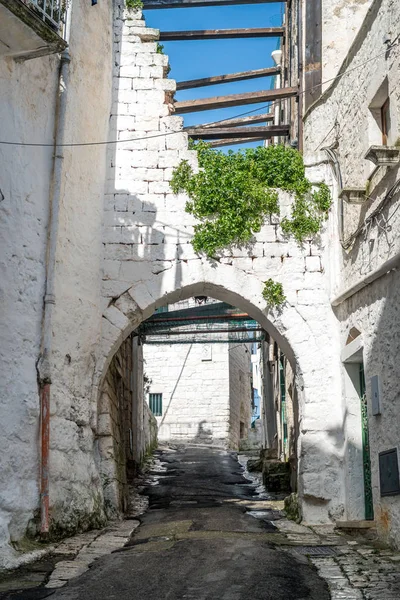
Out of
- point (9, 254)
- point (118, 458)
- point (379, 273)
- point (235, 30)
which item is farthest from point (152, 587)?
point (235, 30)

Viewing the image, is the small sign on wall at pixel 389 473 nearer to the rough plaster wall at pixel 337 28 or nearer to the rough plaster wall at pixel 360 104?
the rough plaster wall at pixel 360 104

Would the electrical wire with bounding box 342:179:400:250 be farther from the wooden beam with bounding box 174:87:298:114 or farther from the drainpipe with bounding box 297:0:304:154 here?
the wooden beam with bounding box 174:87:298:114

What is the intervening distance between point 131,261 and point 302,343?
2.21 m

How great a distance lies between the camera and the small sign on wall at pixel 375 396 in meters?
6.59

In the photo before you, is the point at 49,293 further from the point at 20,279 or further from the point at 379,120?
the point at 379,120

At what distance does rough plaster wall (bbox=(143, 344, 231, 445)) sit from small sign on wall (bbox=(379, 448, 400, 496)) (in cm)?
1648

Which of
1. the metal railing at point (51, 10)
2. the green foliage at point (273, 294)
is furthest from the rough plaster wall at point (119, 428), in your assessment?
the metal railing at point (51, 10)

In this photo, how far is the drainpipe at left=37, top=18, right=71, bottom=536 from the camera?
6.37 meters

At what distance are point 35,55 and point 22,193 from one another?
4.00 ft

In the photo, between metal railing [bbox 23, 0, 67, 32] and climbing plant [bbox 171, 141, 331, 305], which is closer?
metal railing [bbox 23, 0, 67, 32]

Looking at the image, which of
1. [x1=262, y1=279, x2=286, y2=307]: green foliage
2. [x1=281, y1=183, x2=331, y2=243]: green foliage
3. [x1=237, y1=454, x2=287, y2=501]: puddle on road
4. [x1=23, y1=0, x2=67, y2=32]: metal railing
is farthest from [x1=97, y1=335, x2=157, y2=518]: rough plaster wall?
[x1=23, y1=0, x2=67, y2=32]: metal railing

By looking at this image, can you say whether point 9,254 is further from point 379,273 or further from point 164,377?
point 164,377

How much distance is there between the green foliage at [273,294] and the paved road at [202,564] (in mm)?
2412

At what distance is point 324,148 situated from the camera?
8625mm
